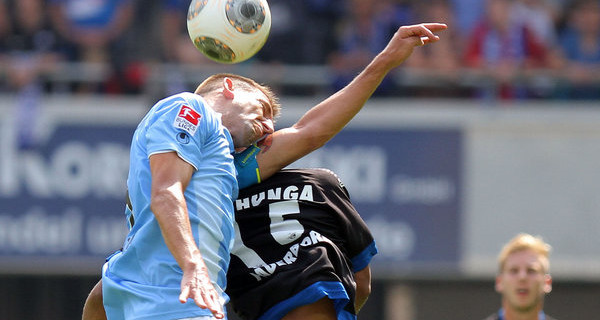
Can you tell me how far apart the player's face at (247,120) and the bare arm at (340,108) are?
0.14 m

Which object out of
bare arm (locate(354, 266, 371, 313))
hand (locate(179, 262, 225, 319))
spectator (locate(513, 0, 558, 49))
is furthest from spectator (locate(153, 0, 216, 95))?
hand (locate(179, 262, 225, 319))

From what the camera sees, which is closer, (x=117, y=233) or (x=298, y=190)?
(x=298, y=190)

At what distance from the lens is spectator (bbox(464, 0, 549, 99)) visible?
36.9ft

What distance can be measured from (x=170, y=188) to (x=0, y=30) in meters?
7.73

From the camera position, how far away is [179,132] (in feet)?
13.3

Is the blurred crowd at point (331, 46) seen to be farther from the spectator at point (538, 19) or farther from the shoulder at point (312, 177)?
the shoulder at point (312, 177)

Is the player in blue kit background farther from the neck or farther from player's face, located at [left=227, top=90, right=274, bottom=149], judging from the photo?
the neck

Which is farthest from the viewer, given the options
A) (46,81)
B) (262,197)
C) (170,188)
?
(46,81)

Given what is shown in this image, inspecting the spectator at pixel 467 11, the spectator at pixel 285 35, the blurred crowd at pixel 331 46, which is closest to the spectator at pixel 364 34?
the blurred crowd at pixel 331 46

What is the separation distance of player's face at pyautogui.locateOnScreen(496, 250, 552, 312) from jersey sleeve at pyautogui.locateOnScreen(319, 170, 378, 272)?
227cm

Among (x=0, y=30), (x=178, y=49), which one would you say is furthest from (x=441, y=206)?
(x=0, y=30)

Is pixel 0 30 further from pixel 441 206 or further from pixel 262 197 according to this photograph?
pixel 262 197

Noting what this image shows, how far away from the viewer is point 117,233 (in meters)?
11.2

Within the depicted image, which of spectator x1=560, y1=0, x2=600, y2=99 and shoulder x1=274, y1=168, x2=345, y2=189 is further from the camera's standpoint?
spectator x1=560, y1=0, x2=600, y2=99
